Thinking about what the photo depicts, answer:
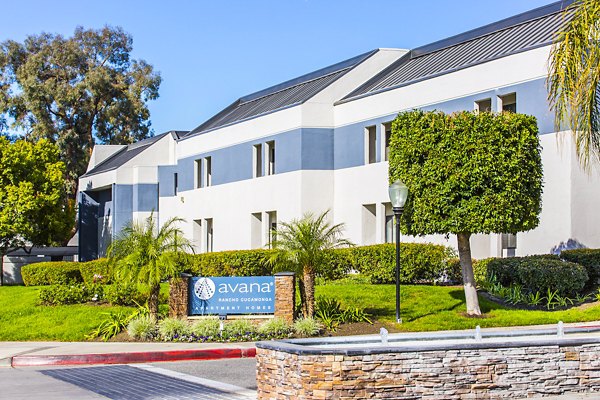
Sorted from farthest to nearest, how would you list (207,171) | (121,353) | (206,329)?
1. (207,171)
2. (206,329)
3. (121,353)

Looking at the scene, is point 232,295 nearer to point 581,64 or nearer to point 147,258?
point 147,258

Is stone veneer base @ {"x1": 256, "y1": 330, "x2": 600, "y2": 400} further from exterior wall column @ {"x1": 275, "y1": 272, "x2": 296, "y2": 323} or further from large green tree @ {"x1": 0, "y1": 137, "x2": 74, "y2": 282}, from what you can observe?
large green tree @ {"x1": 0, "y1": 137, "x2": 74, "y2": 282}

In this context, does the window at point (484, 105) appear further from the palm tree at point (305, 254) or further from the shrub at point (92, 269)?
the shrub at point (92, 269)

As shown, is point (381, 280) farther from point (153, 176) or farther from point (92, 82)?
point (92, 82)

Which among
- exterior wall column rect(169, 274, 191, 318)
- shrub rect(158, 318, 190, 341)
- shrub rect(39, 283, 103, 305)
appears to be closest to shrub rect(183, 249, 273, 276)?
shrub rect(39, 283, 103, 305)

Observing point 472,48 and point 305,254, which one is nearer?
point 305,254

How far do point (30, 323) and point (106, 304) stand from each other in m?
2.37

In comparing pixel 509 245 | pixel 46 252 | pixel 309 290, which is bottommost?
pixel 309 290

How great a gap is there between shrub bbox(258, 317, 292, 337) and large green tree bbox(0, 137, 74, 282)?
28.8 meters

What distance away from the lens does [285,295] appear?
21047 mm

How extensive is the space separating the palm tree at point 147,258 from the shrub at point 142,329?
484mm

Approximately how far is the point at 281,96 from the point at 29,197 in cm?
1422

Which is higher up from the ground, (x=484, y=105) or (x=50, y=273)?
(x=484, y=105)

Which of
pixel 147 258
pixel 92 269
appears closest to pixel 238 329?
pixel 147 258
